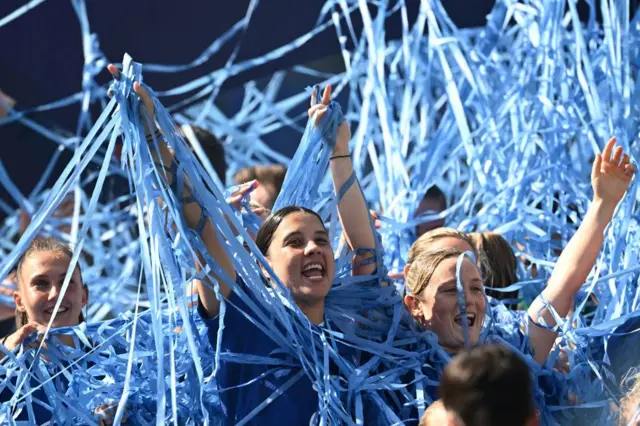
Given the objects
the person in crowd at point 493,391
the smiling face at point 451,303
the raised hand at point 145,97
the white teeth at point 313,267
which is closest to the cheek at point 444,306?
the smiling face at point 451,303

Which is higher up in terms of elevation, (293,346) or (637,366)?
(293,346)

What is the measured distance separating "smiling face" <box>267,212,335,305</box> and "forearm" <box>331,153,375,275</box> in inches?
Result: 2.8

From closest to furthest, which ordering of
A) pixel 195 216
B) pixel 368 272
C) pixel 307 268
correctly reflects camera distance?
1. pixel 195 216
2. pixel 307 268
3. pixel 368 272

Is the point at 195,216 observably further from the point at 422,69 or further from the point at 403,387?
the point at 422,69

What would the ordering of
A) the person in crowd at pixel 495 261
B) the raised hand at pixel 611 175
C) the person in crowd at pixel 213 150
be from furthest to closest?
the person in crowd at pixel 213 150
the person in crowd at pixel 495 261
the raised hand at pixel 611 175

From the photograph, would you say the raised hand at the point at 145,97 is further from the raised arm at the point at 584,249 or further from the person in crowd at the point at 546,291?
the raised arm at the point at 584,249

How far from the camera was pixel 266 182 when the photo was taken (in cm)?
269

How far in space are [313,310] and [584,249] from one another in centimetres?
48

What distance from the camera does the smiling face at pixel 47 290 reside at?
87.7 inches

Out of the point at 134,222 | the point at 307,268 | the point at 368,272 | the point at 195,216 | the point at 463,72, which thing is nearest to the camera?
the point at 195,216

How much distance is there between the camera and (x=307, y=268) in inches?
80.4


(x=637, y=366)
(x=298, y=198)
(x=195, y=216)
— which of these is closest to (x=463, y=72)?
(x=298, y=198)

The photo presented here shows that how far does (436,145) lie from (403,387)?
1.13m

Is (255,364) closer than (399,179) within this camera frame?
Yes
